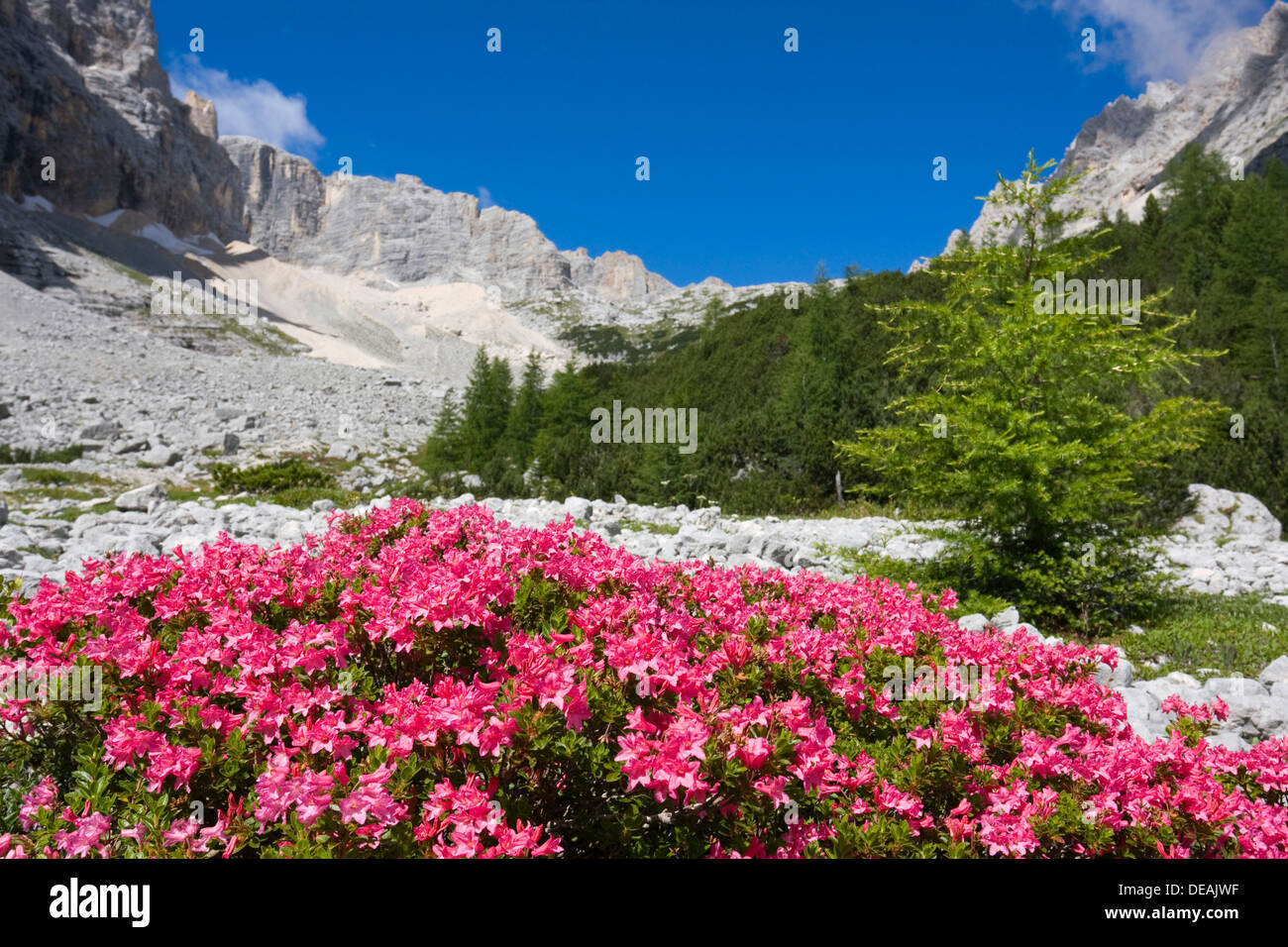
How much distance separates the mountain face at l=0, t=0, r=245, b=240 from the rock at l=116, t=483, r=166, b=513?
8112 centimetres

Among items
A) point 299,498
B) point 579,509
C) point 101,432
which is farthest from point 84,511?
point 101,432

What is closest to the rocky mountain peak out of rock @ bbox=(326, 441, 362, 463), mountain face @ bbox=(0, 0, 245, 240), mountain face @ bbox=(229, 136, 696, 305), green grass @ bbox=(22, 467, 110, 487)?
mountain face @ bbox=(0, 0, 245, 240)

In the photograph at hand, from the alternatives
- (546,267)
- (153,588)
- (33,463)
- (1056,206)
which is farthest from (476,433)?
(546,267)

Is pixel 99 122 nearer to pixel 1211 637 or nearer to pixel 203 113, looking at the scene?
pixel 203 113

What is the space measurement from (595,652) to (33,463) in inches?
774

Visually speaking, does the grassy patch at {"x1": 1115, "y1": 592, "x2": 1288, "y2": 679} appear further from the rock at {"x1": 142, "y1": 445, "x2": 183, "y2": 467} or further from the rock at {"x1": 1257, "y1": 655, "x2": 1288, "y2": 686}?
the rock at {"x1": 142, "y1": 445, "x2": 183, "y2": 467}

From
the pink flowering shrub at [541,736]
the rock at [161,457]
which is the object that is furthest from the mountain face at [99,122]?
the pink flowering shrub at [541,736]

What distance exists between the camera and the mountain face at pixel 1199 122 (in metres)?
83.0

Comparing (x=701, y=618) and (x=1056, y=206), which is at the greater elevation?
(x=1056, y=206)

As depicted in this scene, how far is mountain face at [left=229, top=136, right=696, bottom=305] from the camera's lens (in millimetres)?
160875

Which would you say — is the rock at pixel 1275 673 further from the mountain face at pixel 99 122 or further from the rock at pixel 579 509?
the mountain face at pixel 99 122

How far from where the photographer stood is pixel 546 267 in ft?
550
